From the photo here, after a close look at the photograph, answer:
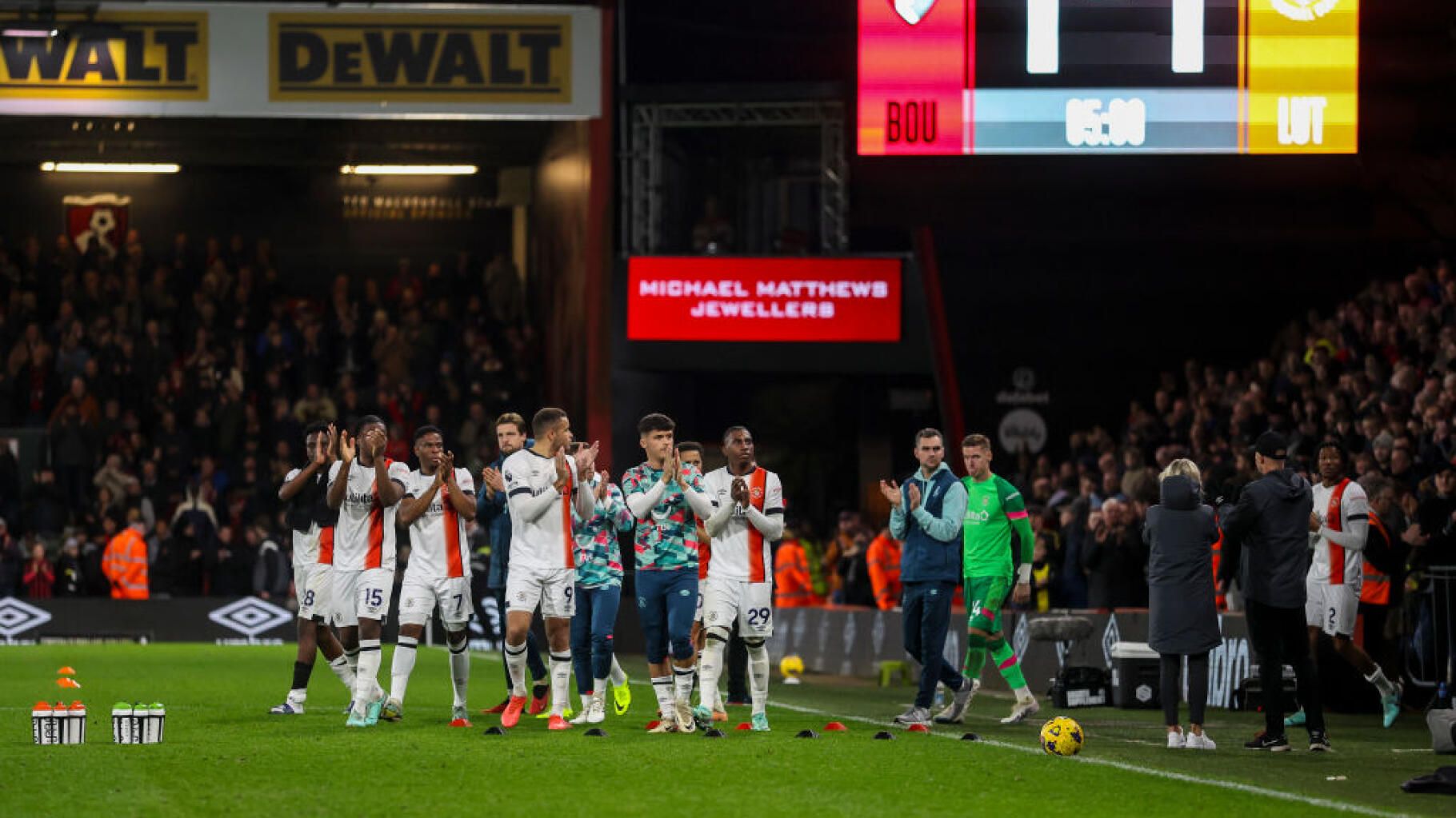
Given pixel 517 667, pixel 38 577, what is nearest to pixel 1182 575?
pixel 517 667

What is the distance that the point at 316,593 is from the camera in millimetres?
15891

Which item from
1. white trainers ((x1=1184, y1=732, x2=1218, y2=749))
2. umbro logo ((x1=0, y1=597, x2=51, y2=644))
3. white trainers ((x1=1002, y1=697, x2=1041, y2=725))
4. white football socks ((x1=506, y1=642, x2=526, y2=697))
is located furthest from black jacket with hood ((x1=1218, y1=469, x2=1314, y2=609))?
umbro logo ((x1=0, y1=597, x2=51, y2=644))

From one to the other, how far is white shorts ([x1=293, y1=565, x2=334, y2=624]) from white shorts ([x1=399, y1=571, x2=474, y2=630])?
3.16ft

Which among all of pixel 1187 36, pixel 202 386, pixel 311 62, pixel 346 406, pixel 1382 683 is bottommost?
pixel 1382 683

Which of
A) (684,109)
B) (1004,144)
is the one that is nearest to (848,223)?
(684,109)

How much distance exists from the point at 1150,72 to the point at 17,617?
56.8 ft

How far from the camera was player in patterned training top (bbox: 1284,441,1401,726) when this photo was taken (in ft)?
54.9

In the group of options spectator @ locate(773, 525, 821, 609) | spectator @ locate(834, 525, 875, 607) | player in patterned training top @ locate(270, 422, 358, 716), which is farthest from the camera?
spectator @ locate(773, 525, 821, 609)

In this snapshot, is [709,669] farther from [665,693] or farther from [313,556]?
[313,556]

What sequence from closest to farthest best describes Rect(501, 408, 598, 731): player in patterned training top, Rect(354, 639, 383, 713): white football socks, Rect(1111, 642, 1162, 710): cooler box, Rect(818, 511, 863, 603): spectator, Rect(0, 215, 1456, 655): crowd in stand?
Rect(501, 408, 598, 731): player in patterned training top → Rect(354, 639, 383, 713): white football socks → Rect(1111, 642, 1162, 710): cooler box → Rect(0, 215, 1456, 655): crowd in stand → Rect(818, 511, 863, 603): spectator

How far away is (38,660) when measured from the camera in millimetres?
24625

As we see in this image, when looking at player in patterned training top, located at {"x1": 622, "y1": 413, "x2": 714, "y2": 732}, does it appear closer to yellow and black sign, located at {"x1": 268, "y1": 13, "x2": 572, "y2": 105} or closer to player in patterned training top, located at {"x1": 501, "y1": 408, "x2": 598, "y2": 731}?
player in patterned training top, located at {"x1": 501, "y1": 408, "x2": 598, "y2": 731}

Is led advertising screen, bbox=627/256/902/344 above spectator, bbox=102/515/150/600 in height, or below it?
above

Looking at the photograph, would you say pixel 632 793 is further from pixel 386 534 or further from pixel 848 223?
pixel 848 223
